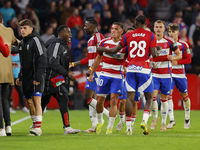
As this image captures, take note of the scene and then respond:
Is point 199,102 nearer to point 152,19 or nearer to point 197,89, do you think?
point 197,89

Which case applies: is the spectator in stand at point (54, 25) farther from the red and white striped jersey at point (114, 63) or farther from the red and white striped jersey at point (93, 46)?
the red and white striped jersey at point (114, 63)

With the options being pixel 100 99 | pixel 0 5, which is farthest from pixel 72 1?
pixel 100 99

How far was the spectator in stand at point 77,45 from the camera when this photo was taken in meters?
20.4

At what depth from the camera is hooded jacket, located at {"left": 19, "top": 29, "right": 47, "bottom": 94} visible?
30.6 ft

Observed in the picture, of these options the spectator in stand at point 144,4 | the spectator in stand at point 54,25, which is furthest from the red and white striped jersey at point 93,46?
the spectator in stand at point 144,4

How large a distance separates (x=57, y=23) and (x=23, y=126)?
34.2ft

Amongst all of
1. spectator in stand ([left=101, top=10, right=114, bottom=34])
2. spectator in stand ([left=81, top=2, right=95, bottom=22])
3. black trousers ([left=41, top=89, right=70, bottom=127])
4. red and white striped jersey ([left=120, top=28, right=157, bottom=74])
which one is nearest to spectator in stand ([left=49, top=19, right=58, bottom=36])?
spectator in stand ([left=81, top=2, right=95, bottom=22])

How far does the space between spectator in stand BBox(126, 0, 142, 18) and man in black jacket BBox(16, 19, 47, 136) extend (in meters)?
13.6

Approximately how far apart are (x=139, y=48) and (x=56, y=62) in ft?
5.11

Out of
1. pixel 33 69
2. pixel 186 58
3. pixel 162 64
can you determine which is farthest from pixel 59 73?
pixel 186 58

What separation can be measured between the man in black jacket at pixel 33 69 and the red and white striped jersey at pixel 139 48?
1.58 meters

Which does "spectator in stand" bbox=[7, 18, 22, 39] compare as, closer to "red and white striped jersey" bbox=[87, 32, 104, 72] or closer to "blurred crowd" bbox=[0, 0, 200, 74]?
"blurred crowd" bbox=[0, 0, 200, 74]

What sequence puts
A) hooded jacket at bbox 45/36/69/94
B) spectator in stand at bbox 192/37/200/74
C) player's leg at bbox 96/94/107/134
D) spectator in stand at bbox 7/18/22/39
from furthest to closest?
spectator in stand at bbox 192/37/200/74
spectator in stand at bbox 7/18/22/39
player's leg at bbox 96/94/107/134
hooded jacket at bbox 45/36/69/94

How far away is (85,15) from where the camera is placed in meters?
22.0
